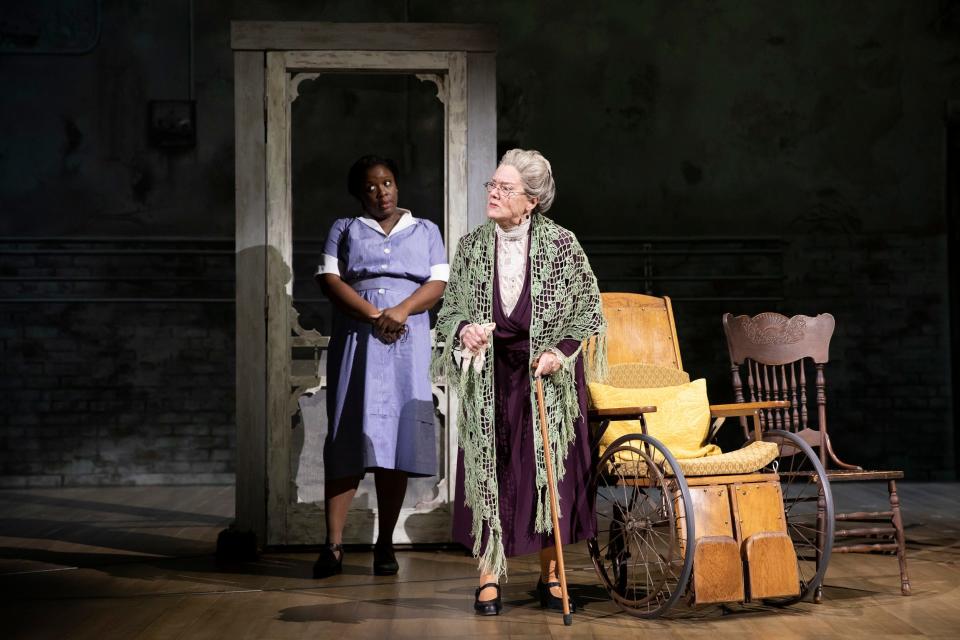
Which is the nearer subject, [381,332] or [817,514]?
[817,514]

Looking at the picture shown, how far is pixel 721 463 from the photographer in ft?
12.0

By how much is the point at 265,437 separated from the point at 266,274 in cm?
72

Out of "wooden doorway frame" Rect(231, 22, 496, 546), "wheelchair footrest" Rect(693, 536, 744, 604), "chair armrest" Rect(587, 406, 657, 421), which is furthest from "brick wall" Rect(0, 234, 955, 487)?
"wheelchair footrest" Rect(693, 536, 744, 604)

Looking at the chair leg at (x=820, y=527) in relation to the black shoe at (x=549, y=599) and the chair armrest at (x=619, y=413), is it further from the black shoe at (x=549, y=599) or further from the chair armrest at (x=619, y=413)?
the black shoe at (x=549, y=599)

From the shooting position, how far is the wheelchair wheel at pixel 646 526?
3.50m

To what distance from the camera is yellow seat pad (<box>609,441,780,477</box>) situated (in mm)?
3625

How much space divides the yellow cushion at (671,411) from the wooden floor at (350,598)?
1.92 feet

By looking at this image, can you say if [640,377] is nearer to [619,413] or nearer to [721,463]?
[619,413]

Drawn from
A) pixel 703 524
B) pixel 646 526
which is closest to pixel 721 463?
pixel 703 524

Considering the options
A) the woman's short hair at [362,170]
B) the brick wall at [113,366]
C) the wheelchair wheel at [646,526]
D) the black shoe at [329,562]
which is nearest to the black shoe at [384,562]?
the black shoe at [329,562]

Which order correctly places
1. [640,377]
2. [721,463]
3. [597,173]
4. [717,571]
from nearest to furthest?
[717,571], [721,463], [640,377], [597,173]

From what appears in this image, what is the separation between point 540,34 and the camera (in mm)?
8297

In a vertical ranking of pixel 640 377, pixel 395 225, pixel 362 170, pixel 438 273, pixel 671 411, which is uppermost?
pixel 362 170

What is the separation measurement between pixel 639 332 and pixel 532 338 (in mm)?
822
